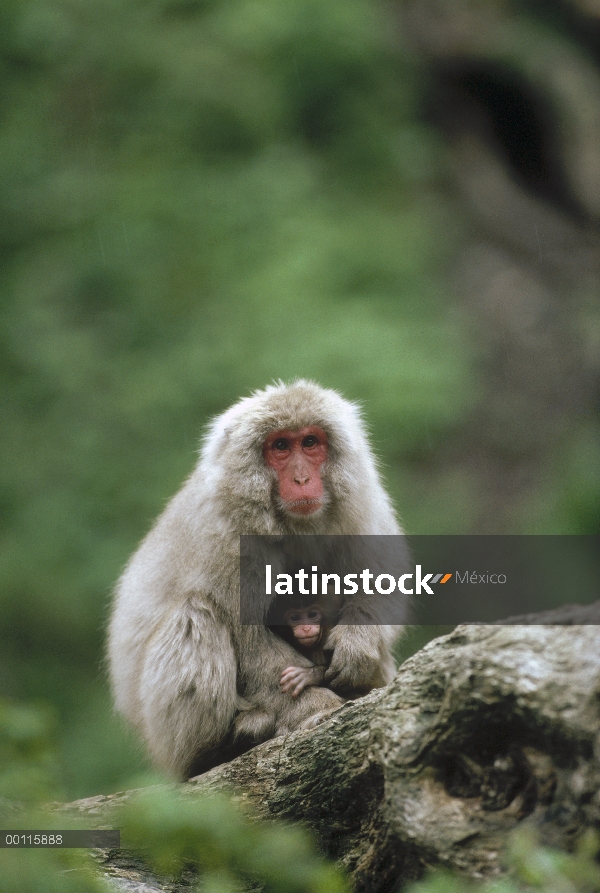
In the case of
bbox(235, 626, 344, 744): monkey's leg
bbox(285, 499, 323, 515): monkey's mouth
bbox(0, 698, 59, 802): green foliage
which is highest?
bbox(285, 499, 323, 515): monkey's mouth

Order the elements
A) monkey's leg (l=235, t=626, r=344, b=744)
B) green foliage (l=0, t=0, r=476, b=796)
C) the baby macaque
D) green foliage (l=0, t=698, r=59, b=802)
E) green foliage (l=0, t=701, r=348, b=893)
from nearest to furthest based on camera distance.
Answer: green foliage (l=0, t=701, r=348, b=893) < green foliage (l=0, t=698, r=59, b=802) < monkey's leg (l=235, t=626, r=344, b=744) < the baby macaque < green foliage (l=0, t=0, r=476, b=796)

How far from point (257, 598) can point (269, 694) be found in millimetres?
397

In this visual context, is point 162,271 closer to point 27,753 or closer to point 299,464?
point 299,464

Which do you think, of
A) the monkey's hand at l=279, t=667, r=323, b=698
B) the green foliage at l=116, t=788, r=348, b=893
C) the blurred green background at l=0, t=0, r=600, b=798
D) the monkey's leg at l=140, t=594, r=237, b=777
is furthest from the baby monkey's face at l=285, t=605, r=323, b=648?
the blurred green background at l=0, t=0, r=600, b=798

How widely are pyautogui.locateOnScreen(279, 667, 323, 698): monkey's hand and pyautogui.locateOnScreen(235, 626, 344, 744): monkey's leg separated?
0.08ft

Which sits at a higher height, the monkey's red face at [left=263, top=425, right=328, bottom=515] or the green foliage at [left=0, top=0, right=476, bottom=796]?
the green foliage at [left=0, top=0, right=476, bottom=796]

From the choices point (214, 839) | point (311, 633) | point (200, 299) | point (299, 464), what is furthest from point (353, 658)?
point (200, 299)

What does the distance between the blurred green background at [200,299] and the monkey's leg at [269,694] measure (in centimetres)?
357

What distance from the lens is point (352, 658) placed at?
13.8 feet

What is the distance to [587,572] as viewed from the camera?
877 cm

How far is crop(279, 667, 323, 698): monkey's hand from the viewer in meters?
4.15

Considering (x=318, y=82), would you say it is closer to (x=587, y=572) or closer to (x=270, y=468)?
(x=587, y=572)

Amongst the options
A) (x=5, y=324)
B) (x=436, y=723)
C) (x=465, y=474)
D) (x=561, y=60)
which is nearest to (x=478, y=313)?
(x=465, y=474)

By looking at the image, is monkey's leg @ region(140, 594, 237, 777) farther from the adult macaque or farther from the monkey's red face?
the monkey's red face
